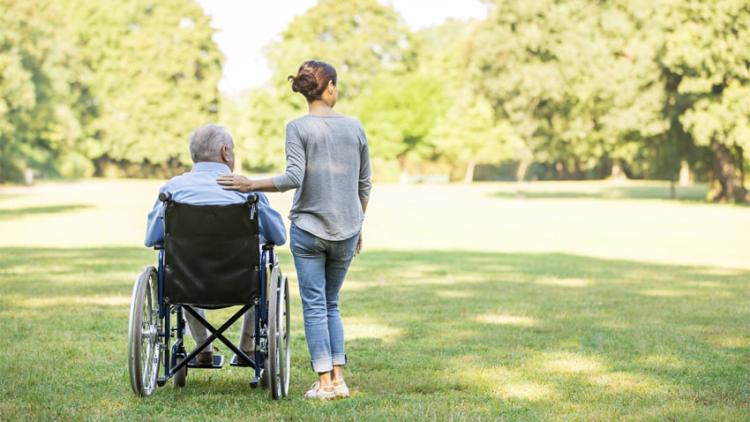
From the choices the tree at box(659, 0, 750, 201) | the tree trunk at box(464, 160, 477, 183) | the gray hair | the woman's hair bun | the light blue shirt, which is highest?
the tree at box(659, 0, 750, 201)

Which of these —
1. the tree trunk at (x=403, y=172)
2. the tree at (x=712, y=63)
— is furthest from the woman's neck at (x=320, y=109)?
the tree trunk at (x=403, y=172)

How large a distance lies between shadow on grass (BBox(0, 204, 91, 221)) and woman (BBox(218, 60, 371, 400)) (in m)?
25.1

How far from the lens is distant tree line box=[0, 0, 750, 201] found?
3506 cm

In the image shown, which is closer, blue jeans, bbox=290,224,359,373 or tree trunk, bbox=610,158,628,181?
blue jeans, bbox=290,224,359,373

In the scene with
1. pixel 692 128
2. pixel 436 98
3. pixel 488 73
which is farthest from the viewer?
pixel 436 98

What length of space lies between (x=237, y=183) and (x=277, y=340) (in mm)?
810

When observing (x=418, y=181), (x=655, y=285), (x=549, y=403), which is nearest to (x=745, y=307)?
(x=655, y=285)

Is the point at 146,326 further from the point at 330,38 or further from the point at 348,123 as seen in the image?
the point at 330,38

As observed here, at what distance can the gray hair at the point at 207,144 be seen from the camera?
562 cm

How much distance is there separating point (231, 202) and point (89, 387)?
52.6 inches

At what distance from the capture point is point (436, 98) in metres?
74.2

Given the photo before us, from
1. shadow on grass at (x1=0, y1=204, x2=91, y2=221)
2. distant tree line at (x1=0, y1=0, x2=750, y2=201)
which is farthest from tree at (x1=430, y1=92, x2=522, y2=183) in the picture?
shadow on grass at (x1=0, y1=204, x2=91, y2=221)

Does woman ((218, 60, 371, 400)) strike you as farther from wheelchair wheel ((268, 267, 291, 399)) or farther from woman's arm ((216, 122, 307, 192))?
wheelchair wheel ((268, 267, 291, 399))

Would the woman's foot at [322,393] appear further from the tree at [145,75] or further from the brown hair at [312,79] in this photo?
the tree at [145,75]
